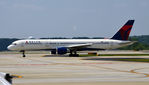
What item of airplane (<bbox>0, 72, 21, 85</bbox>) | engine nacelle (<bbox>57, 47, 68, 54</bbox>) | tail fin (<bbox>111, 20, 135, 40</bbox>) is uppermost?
Answer: tail fin (<bbox>111, 20, 135, 40</bbox>)

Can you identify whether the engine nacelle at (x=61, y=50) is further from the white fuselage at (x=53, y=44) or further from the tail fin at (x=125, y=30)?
the tail fin at (x=125, y=30)

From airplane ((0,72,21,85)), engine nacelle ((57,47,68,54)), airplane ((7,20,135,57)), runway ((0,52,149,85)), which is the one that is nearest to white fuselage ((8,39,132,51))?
airplane ((7,20,135,57))

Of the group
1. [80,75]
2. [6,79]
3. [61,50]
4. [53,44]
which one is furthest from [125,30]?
[6,79]

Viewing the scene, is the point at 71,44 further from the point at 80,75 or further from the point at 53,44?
the point at 80,75

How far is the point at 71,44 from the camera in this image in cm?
6550

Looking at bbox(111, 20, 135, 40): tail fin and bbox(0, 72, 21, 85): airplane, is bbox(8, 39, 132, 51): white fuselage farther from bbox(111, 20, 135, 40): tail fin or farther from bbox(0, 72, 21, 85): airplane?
bbox(0, 72, 21, 85): airplane

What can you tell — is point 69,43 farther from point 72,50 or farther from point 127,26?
point 127,26

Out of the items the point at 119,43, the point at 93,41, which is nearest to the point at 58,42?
the point at 93,41

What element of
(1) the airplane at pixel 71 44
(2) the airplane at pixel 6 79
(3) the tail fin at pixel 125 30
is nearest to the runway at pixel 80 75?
(2) the airplane at pixel 6 79

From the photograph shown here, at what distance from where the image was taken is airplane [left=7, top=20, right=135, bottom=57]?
63.1 m

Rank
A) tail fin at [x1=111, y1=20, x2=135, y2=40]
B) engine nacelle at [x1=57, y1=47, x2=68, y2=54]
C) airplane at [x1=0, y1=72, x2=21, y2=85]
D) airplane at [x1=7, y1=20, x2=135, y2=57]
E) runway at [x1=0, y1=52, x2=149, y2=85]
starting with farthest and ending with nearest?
tail fin at [x1=111, y1=20, x2=135, y2=40] < airplane at [x1=7, y1=20, x2=135, y2=57] < engine nacelle at [x1=57, y1=47, x2=68, y2=54] < runway at [x1=0, y1=52, x2=149, y2=85] < airplane at [x1=0, y1=72, x2=21, y2=85]

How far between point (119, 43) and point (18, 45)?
21.2 m

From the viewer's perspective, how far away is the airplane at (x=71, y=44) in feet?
207

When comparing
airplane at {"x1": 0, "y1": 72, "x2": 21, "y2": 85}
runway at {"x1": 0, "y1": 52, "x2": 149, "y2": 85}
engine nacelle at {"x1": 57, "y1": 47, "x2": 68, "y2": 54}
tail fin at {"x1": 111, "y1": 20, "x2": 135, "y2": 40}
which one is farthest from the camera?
tail fin at {"x1": 111, "y1": 20, "x2": 135, "y2": 40}
